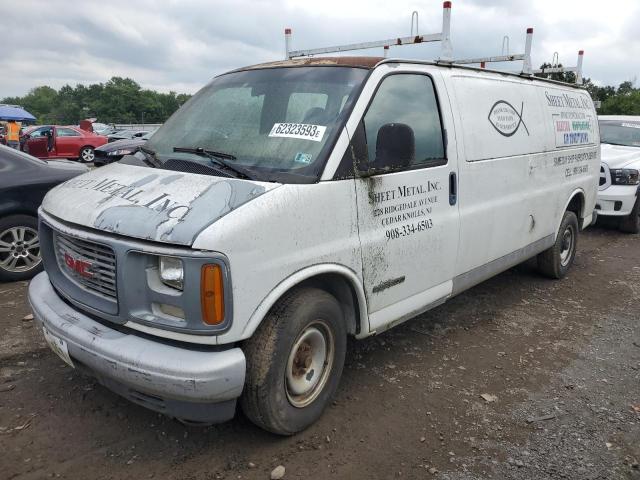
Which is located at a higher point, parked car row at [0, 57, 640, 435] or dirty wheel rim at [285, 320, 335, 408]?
parked car row at [0, 57, 640, 435]

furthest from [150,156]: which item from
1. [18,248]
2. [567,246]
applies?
[567,246]

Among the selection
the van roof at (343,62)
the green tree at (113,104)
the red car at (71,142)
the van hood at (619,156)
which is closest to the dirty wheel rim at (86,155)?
the red car at (71,142)

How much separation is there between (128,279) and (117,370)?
0.43 meters

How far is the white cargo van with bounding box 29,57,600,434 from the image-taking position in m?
2.45

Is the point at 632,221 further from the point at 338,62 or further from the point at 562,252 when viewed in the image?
the point at 338,62

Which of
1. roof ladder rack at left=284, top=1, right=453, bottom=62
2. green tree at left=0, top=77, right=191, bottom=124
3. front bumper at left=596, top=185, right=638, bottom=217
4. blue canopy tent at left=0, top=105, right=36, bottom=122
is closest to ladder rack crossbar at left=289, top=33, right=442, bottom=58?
roof ladder rack at left=284, top=1, right=453, bottom=62

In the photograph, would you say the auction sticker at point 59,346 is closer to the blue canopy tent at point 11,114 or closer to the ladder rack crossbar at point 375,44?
the ladder rack crossbar at point 375,44

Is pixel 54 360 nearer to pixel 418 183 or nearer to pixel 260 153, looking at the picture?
pixel 260 153

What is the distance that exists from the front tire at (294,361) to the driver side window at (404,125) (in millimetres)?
937

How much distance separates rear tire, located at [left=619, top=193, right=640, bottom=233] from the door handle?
243 inches

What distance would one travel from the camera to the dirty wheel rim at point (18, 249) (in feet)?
17.4

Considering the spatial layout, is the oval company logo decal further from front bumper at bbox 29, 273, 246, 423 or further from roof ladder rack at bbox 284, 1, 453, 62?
front bumper at bbox 29, 273, 246, 423

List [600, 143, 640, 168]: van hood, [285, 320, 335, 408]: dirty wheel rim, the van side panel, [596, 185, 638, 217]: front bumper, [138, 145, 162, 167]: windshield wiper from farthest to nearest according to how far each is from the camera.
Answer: [600, 143, 640, 168]: van hood < [596, 185, 638, 217]: front bumper < the van side panel < [138, 145, 162, 167]: windshield wiper < [285, 320, 335, 408]: dirty wheel rim

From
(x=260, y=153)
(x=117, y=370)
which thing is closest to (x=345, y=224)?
(x=260, y=153)
